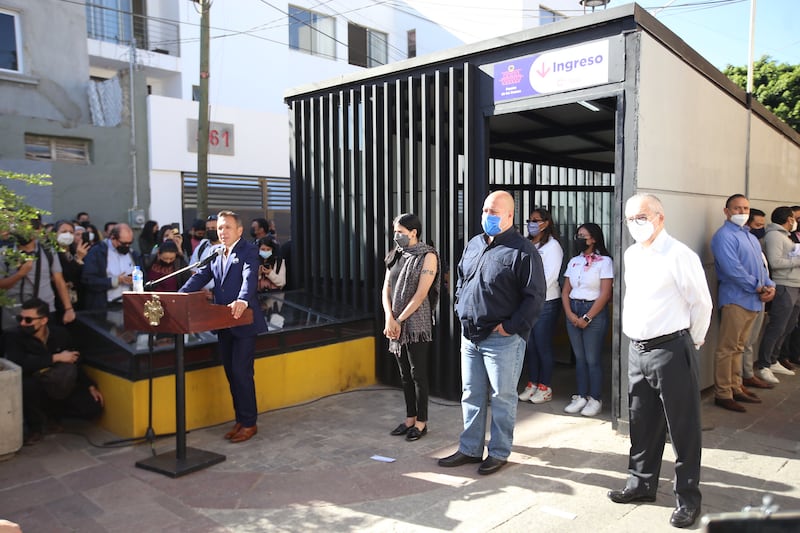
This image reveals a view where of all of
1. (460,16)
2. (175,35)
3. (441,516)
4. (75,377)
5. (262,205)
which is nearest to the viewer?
(441,516)

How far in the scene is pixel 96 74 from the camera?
18891 millimetres

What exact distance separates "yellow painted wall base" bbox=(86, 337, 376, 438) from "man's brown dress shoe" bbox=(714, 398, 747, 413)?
140 inches

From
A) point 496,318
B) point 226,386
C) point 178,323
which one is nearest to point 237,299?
point 178,323

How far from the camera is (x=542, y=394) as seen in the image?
6.23 m

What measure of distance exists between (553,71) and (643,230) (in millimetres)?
2282

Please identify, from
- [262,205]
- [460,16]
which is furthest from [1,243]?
[460,16]

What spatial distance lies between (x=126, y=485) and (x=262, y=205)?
1307cm

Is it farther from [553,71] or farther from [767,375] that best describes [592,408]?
[553,71]

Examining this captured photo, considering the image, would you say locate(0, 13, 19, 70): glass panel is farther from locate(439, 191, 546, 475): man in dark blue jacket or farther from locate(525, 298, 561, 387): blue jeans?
locate(439, 191, 546, 475): man in dark blue jacket

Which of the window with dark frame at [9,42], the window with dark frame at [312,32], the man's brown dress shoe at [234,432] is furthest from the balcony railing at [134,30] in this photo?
the man's brown dress shoe at [234,432]

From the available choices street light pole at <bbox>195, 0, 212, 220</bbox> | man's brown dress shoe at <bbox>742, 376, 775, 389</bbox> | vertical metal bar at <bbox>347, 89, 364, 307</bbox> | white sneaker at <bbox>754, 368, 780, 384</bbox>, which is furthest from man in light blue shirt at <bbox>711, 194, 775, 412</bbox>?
street light pole at <bbox>195, 0, 212, 220</bbox>

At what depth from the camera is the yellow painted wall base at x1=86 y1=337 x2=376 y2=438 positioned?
206 inches

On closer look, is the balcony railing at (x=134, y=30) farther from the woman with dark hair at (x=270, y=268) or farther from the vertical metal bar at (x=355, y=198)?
the vertical metal bar at (x=355, y=198)

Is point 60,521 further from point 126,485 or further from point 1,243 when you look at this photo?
point 1,243
